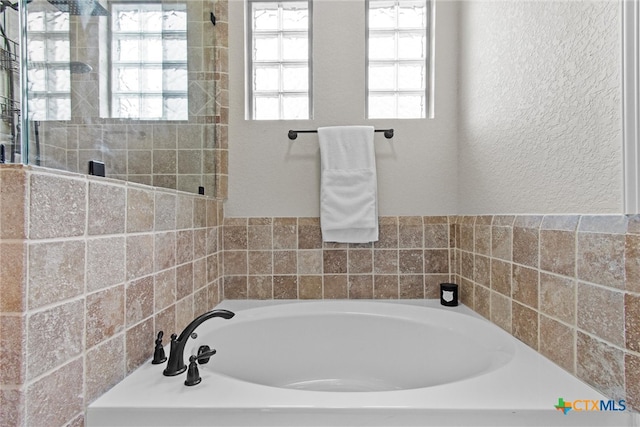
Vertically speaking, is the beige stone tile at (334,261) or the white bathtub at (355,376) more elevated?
the beige stone tile at (334,261)

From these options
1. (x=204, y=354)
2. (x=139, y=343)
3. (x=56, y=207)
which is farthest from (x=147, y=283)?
(x=56, y=207)

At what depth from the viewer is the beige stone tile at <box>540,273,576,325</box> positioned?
856 mm

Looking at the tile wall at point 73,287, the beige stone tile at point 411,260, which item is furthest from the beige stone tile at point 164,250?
the beige stone tile at point 411,260

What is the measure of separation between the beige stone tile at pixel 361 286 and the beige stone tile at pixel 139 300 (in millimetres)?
995

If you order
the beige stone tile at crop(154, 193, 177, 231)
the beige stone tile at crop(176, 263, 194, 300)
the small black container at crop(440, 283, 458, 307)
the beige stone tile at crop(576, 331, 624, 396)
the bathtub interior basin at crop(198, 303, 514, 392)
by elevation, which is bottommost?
the bathtub interior basin at crop(198, 303, 514, 392)

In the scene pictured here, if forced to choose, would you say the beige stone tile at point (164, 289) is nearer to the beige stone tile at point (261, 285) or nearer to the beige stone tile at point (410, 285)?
the beige stone tile at point (261, 285)

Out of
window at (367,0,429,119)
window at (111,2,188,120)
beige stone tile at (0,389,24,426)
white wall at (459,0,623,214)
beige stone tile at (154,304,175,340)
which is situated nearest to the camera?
beige stone tile at (0,389,24,426)

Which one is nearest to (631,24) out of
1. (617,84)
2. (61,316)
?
(617,84)

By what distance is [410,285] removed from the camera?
5.55ft

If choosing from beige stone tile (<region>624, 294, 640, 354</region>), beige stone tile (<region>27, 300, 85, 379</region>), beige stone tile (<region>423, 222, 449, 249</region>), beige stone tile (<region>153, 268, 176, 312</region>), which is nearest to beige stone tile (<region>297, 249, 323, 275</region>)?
beige stone tile (<region>423, 222, 449, 249</region>)

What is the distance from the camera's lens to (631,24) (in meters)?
0.70

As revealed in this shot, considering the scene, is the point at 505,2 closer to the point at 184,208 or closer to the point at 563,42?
the point at 563,42

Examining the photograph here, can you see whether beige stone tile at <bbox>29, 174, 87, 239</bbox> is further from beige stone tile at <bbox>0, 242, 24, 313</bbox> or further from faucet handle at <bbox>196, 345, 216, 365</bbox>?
faucet handle at <bbox>196, 345, 216, 365</bbox>

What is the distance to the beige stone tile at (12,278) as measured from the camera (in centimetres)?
55
